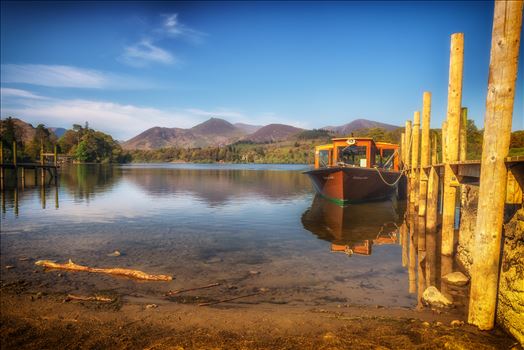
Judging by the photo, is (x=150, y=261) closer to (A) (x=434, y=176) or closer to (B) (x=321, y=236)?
(B) (x=321, y=236)

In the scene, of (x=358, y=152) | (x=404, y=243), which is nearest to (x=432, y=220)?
(x=404, y=243)

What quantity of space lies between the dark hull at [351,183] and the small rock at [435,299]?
13364 millimetres

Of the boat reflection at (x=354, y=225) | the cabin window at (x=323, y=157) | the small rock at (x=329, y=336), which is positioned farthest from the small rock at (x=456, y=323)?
the cabin window at (x=323, y=157)

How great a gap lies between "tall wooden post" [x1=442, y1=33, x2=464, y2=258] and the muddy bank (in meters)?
3.61

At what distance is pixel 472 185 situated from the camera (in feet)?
30.9

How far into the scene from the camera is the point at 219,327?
567 centimetres

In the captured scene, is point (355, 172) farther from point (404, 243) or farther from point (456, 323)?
point (456, 323)

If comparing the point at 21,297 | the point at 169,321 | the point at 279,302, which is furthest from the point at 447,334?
the point at 21,297

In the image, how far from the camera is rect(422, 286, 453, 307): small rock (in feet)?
22.6

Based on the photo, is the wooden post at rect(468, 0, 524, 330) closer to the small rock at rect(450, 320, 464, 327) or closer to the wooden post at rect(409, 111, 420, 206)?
the small rock at rect(450, 320, 464, 327)

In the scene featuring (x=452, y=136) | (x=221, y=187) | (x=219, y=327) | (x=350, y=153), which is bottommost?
(x=221, y=187)

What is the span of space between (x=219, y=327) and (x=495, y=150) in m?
5.44

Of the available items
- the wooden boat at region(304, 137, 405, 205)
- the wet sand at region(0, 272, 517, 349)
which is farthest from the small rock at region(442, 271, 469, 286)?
the wooden boat at region(304, 137, 405, 205)

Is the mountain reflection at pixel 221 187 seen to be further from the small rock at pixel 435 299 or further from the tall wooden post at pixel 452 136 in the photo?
the small rock at pixel 435 299
